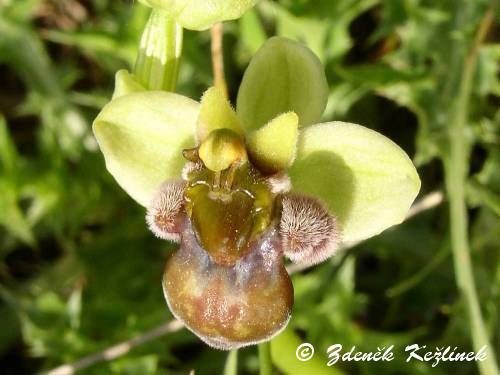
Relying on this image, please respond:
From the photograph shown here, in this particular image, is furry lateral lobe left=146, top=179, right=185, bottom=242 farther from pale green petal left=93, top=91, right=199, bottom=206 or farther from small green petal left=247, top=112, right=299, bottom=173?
small green petal left=247, top=112, right=299, bottom=173

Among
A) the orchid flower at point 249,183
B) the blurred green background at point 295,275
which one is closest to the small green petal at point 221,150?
the orchid flower at point 249,183

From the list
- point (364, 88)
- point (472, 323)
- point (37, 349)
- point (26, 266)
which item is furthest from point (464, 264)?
point (26, 266)

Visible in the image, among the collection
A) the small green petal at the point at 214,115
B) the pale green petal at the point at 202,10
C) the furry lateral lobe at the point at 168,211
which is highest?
the pale green petal at the point at 202,10

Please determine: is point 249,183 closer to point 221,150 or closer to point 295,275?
point 221,150

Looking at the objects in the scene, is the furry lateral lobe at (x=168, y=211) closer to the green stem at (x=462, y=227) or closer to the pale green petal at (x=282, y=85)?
the pale green petal at (x=282, y=85)

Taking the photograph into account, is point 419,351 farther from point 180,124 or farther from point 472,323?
point 180,124
